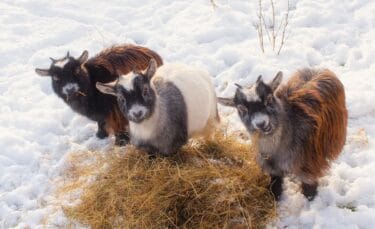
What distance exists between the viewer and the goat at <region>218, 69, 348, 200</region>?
3.98 metres

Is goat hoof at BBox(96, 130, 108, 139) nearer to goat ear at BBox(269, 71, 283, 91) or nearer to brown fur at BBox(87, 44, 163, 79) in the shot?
brown fur at BBox(87, 44, 163, 79)

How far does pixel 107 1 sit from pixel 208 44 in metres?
A: 2.44

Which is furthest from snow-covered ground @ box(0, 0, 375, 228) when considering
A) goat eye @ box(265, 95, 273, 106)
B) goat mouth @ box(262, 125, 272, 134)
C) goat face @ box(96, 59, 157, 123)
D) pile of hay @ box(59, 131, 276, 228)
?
goat face @ box(96, 59, 157, 123)

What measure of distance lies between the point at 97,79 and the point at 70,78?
0.36 meters

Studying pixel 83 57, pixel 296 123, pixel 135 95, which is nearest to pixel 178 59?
pixel 83 57

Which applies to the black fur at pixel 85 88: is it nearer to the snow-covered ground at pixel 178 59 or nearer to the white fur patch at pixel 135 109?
the snow-covered ground at pixel 178 59

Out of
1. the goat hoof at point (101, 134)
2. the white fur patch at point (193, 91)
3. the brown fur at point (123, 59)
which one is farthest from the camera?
the goat hoof at point (101, 134)

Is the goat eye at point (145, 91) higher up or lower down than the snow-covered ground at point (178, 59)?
higher up

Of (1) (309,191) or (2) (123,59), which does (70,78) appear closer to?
(2) (123,59)

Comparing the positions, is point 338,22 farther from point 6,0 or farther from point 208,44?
point 6,0

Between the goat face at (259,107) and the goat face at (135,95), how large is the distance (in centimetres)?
93

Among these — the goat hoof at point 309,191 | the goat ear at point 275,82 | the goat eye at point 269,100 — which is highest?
the goat ear at point 275,82

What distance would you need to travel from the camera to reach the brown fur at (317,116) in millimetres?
4163

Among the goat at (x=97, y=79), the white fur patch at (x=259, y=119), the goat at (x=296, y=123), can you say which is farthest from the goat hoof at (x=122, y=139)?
the white fur patch at (x=259, y=119)
